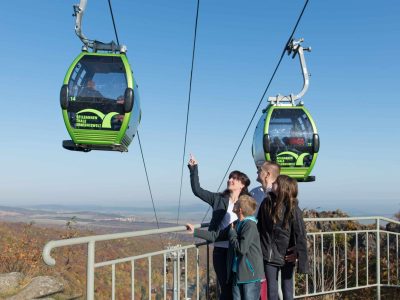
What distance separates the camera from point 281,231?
440cm

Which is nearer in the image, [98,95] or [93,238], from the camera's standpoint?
[93,238]

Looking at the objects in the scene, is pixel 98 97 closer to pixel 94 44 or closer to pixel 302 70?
pixel 94 44

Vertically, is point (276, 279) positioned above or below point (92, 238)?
below

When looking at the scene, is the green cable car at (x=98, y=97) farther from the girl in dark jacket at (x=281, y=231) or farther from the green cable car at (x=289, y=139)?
the girl in dark jacket at (x=281, y=231)

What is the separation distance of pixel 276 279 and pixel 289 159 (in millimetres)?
5780

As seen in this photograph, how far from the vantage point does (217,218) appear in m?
4.70

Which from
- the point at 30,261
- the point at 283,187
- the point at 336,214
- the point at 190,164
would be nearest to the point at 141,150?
the point at 30,261

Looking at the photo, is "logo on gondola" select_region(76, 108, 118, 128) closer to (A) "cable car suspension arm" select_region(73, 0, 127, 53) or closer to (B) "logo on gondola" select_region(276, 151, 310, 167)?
(A) "cable car suspension arm" select_region(73, 0, 127, 53)

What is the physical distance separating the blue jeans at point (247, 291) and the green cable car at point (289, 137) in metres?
5.94

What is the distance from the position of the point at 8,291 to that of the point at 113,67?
18.2ft

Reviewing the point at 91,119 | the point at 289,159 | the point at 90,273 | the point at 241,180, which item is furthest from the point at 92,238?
the point at 289,159

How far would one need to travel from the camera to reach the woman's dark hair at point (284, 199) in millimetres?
4258

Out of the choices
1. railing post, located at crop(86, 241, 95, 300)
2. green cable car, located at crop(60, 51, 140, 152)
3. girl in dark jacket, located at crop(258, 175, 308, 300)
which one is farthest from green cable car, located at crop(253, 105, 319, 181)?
railing post, located at crop(86, 241, 95, 300)

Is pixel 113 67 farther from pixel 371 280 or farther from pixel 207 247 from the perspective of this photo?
pixel 371 280
